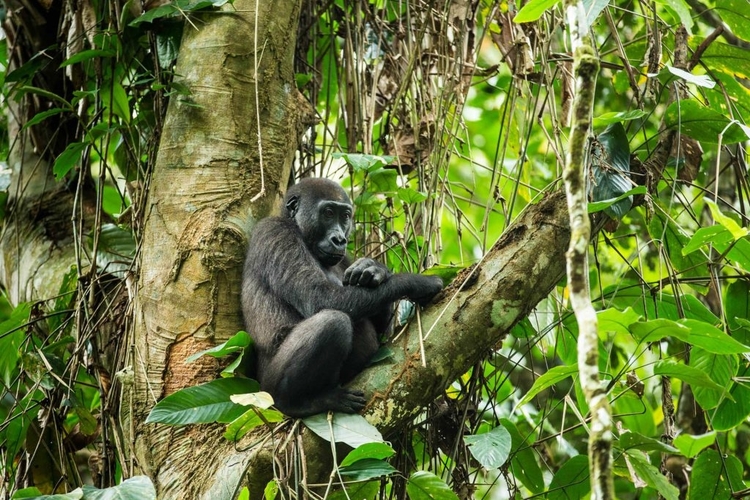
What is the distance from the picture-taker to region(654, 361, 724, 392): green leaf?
2.88 m

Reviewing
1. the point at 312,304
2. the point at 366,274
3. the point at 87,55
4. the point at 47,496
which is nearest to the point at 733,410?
the point at 366,274

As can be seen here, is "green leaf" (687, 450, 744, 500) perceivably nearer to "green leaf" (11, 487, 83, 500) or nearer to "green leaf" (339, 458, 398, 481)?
"green leaf" (339, 458, 398, 481)

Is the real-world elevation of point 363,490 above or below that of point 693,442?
below

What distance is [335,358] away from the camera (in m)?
3.68

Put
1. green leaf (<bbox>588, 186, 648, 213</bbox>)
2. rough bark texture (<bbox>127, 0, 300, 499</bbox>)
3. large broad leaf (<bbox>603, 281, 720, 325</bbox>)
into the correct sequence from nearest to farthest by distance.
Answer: green leaf (<bbox>588, 186, 648, 213</bbox>), rough bark texture (<bbox>127, 0, 300, 499</bbox>), large broad leaf (<bbox>603, 281, 720, 325</bbox>)

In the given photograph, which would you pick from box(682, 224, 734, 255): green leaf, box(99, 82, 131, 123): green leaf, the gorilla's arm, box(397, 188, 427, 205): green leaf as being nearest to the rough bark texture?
the gorilla's arm

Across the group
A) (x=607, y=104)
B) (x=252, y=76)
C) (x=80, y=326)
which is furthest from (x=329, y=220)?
(x=607, y=104)

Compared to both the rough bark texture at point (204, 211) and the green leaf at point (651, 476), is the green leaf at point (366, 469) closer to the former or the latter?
the rough bark texture at point (204, 211)

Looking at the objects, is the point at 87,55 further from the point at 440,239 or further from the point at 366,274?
the point at 440,239

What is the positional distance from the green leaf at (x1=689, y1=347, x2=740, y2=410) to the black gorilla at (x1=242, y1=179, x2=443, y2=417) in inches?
46.8

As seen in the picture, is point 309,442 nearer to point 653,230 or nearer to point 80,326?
point 80,326

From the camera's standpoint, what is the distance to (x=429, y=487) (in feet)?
10.2

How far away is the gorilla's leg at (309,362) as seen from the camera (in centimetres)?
357

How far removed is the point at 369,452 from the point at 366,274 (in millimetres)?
1252
